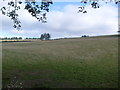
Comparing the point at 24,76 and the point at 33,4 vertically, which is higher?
the point at 33,4

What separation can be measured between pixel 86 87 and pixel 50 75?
387 centimetres

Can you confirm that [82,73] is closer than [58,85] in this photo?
No

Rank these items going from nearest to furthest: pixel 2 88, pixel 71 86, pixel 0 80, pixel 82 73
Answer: pixel 2 88 → pixel 71 86 → pixel 0 80 → pixel 82 73

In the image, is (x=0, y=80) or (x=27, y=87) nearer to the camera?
(x=27, y=87)

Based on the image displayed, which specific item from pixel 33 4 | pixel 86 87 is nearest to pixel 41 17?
pixel 33 4

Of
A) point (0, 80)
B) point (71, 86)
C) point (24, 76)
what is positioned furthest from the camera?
point (24, 76)

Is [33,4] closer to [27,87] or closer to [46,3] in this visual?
[46,3]

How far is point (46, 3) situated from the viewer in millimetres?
14156

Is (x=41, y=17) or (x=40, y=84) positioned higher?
(x=41, y=17)

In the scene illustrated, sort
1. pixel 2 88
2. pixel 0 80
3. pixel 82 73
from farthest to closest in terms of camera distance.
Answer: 1. pixel 82 73
2. pixel 0 80
3. pixel 2 88

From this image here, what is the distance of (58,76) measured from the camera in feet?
53.3

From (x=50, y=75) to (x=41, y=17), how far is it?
14.8 feet

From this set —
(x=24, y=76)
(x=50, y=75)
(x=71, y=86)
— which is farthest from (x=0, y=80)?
(x=71, y=86)

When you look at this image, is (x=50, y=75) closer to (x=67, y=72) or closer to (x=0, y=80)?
(x=67, y=72)
